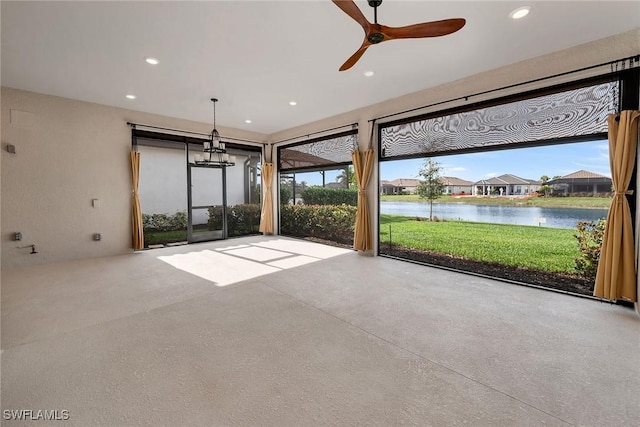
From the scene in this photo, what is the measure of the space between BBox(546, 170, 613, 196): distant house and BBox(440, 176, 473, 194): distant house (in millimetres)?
1365

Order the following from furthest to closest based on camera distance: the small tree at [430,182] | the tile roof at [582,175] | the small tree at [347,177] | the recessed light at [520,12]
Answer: the small tree at [347,177] → the small tree at [430,182] → the tile roof at [582,175] → the recessed light at [520,12]

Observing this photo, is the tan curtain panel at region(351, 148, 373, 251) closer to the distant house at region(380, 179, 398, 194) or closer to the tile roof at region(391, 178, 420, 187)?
the distant house at region(380, 179, 398, 194)

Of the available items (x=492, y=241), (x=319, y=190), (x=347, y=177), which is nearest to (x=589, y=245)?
(x=492, y=241)

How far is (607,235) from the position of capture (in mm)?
2926

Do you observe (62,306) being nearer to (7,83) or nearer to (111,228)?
(111,228)

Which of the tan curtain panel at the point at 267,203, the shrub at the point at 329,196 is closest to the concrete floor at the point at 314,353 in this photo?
the shrub at the point at 329,196

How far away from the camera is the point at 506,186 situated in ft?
17.0

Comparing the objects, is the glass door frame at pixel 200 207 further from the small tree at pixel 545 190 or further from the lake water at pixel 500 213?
the small tree at pixel 545 190

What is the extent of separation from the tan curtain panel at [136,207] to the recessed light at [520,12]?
20.7 feet

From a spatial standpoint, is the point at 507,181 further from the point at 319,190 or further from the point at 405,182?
the point at 319,190

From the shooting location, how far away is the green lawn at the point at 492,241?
459 centimetres

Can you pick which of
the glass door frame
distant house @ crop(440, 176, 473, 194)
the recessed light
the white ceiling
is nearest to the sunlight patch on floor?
the glass door frame

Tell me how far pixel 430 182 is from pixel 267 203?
14.2 ft

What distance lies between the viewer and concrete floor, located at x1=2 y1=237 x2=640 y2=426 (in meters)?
1.56
